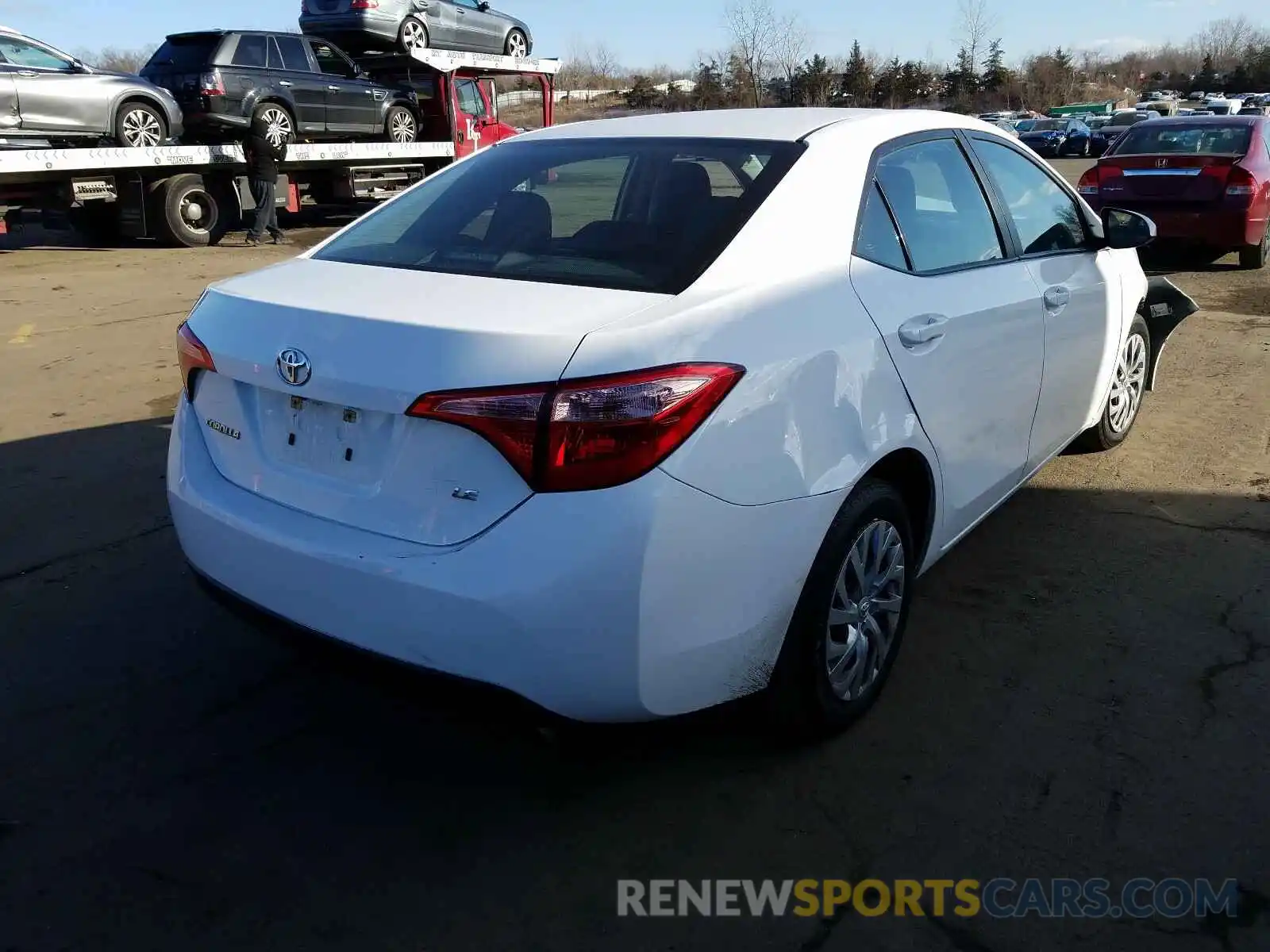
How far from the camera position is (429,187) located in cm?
351

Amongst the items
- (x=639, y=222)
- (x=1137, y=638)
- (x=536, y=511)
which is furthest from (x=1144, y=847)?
(x=639, y=222)

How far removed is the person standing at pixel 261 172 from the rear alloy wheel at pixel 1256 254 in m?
11.7

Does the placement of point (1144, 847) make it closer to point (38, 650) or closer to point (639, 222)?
point (639, 222)

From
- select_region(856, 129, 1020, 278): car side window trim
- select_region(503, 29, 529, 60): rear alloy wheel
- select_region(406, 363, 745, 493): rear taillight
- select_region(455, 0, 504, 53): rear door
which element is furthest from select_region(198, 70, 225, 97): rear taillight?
select_region(406, 363, 745, 493): rear taillight

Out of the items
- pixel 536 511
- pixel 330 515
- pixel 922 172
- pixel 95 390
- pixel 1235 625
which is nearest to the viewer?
pixel 536 511

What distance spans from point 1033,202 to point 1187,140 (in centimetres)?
911

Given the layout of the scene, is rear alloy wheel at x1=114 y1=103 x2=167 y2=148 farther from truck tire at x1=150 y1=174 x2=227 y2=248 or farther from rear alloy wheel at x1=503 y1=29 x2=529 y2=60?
rear alloy wheel at x1=503 y1=29 x2=529 y2=60

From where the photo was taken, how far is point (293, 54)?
1528 centimetres

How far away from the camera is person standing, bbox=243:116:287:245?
14.0 m

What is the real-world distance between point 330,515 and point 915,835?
1.58 m

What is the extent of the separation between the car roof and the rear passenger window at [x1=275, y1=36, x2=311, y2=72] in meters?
13.2

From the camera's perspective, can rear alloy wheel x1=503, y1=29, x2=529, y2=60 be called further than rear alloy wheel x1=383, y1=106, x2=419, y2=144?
Yes

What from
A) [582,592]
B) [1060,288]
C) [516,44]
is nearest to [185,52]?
[516,44]

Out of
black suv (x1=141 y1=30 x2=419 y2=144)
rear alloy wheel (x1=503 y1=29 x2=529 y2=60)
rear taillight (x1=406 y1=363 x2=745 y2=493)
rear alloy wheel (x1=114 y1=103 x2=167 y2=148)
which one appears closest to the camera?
rear taillight (x1=406 y1=363 x2=745 y2=493)
